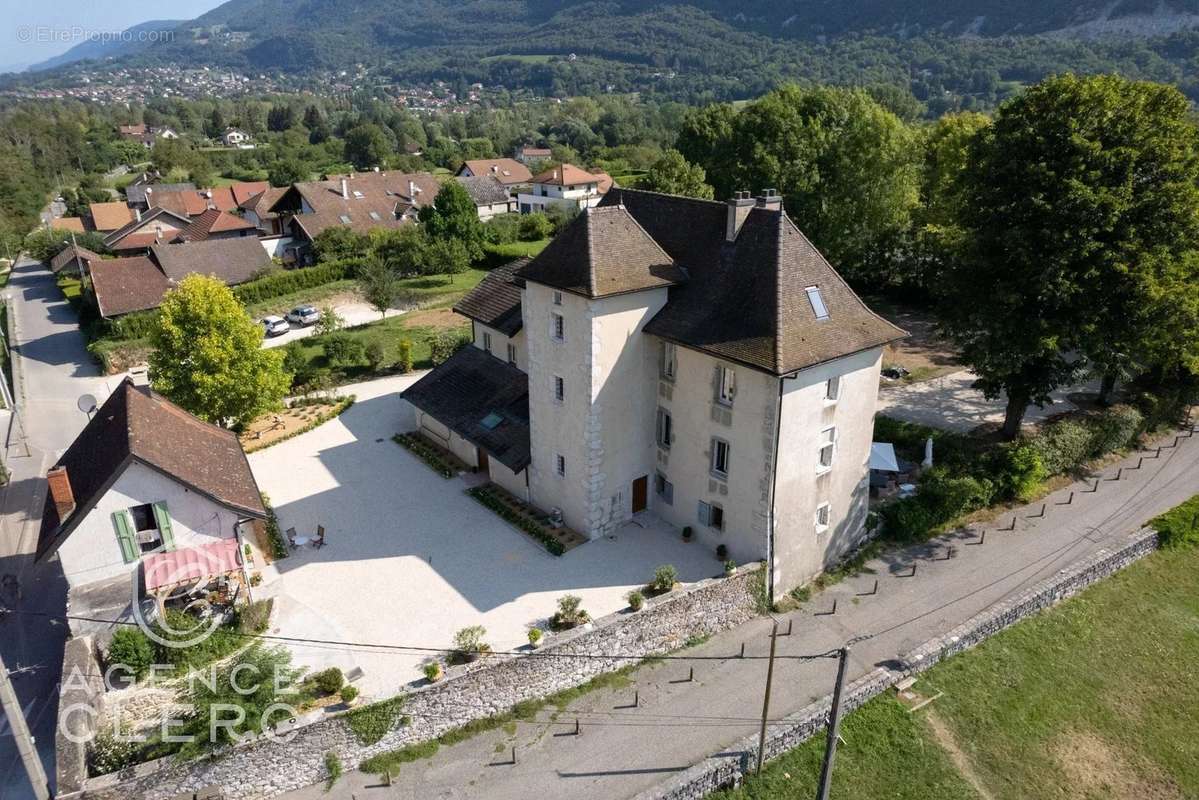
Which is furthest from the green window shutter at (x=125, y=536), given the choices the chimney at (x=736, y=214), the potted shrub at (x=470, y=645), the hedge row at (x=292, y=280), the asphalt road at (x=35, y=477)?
the hedge row at (x=292, y=280)

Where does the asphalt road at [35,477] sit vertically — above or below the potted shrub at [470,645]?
below

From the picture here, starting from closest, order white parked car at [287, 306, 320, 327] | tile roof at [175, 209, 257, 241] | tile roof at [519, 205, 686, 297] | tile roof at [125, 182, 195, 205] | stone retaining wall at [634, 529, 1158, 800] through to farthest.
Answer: stone retaining wall at [634, 529, 1158, 800] → tile roof at [519, 205, 686, 297] → white parked car at [287, 306, 320, 327] → tile roof at [175, 209, 257, 241] → tile roof at [125, 182, 195, 205]

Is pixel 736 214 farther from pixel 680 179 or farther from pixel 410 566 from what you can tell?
pixel 680 179

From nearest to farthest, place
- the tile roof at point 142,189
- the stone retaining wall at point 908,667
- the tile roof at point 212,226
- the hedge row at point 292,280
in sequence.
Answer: the stone retaining wall at point 908,667 < the hedge row at point 292,280 < the tile roof at point 212,226 < the tile roof at point 142,189

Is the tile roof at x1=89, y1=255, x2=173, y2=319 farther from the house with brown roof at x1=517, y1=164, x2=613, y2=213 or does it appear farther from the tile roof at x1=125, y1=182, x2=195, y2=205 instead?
the tile roof at x1=125, y1=182, x2=195, y2=205

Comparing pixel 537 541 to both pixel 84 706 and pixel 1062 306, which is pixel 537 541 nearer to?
pixel 84 706

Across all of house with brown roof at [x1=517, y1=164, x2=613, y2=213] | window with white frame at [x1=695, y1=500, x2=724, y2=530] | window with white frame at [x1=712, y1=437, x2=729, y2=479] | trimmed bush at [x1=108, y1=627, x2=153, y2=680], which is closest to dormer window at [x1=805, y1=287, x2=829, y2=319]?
window with white frame at [x1=712, y1=437, x2=729, y2=479]

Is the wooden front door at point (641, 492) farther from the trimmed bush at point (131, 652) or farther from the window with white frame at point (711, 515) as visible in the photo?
the trimmed bush at point (131, 652)
